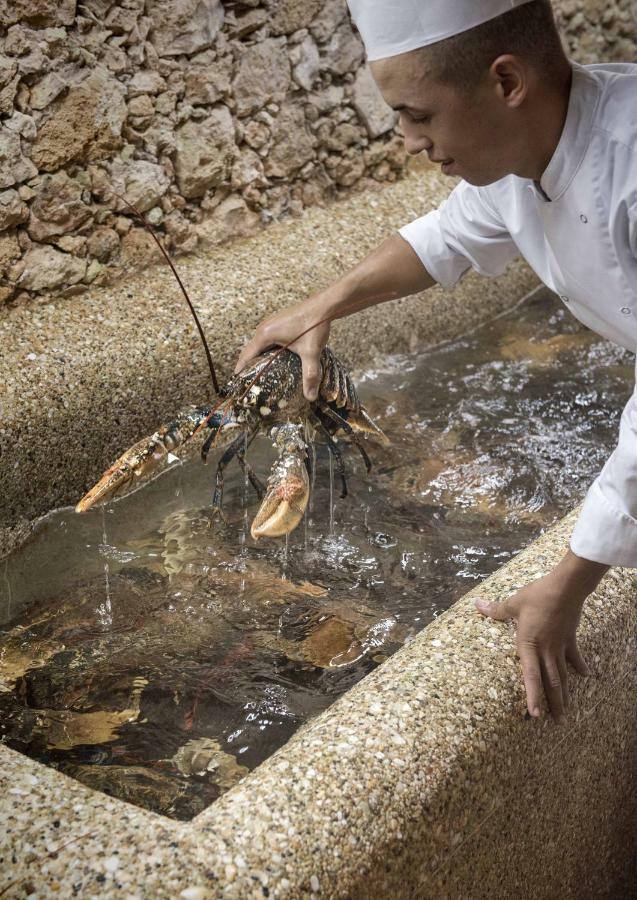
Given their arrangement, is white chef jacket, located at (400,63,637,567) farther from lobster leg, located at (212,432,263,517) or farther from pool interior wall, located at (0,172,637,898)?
lobster leg, located at (212,432,263,517)

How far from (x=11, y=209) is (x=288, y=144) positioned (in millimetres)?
1286

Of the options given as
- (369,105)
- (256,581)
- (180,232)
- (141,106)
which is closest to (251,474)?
(256,581)

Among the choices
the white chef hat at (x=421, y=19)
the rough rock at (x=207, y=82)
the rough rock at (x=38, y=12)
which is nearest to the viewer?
the white chef hat at (x=421, y=19)

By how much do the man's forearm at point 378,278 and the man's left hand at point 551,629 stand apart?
2.59ft

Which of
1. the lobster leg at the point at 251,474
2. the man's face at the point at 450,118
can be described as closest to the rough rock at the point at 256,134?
the lobster leg at the point at 251,474

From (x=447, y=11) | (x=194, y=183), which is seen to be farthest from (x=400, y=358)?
(x=447, y=11)

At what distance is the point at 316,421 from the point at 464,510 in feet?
1.79

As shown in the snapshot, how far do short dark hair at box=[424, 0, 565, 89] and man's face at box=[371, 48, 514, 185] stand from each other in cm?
2

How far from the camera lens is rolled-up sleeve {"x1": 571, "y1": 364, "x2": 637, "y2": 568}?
4.93 feet

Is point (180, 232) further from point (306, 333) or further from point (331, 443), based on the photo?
point (306, 333)

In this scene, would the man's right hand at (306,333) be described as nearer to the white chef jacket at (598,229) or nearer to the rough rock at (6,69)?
the white chef jacket at (598,229)

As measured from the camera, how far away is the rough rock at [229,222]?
3.47 meters

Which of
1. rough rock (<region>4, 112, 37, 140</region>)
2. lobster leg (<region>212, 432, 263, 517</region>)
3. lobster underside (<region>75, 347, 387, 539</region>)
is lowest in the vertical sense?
lobster leg (<region>212, 432, 263, 517</region>)

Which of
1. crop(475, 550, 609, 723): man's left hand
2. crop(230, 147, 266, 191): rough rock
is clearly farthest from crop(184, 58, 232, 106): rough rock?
crop(475, 550, 609, 723): man's left hand
